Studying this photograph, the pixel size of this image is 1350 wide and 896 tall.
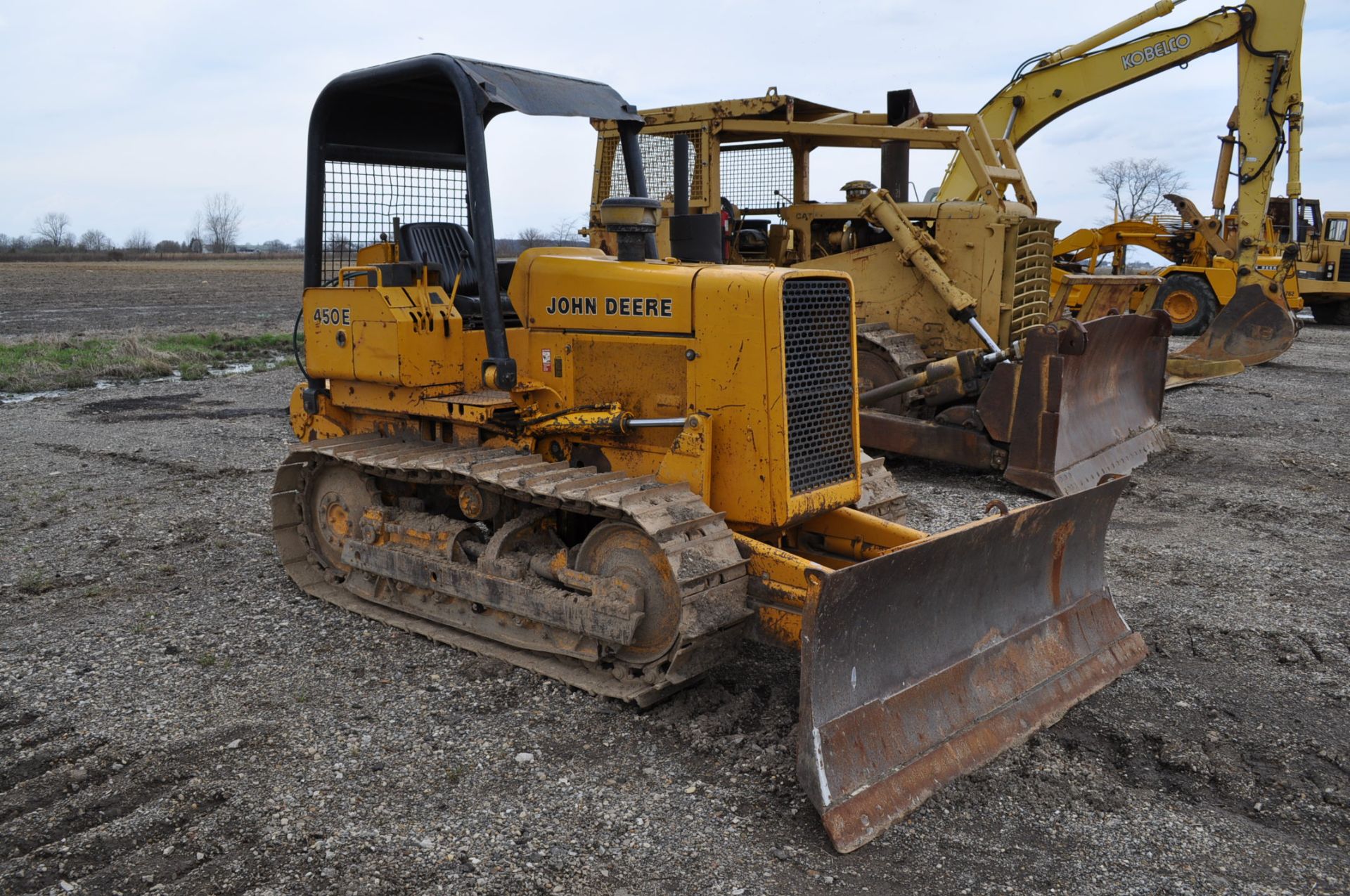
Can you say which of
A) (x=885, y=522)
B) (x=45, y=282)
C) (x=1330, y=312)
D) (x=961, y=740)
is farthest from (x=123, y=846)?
(x=45, y=282)

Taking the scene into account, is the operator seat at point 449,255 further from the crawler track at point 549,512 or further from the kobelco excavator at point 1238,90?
the kobelco excavator at point 1238,90

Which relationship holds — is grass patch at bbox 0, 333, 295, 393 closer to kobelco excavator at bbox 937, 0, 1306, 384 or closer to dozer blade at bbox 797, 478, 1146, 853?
kobelco excavator at bbox 937, 0, 1306, 384

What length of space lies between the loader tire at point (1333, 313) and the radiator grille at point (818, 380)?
85.0 ft

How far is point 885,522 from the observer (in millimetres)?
5418

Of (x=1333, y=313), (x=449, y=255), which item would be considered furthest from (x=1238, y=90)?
(x=1333, y=313)

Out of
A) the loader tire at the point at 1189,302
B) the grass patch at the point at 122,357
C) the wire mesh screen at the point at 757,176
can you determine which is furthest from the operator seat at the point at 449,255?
the loader tire at the point at 1189,302

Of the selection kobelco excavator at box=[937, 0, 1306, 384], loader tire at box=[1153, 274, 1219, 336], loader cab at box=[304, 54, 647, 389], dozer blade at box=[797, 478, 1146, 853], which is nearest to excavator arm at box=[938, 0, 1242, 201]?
kobelco excavator at box=[937, 0, 1306, 384]

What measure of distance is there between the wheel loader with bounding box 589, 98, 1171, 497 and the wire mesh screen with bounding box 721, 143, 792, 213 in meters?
0.02

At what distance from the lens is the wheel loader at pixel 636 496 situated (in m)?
4.33

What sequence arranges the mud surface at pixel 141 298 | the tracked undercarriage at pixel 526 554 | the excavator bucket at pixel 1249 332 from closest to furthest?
the tracked undercarriage at pixel 526 554 → the excavator bucket at pixel 1249 332 → the mud surface at pixel 141 298

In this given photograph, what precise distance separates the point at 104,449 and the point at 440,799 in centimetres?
855

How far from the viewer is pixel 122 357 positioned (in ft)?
58.4

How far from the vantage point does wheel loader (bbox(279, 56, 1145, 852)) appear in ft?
Result: 14.2

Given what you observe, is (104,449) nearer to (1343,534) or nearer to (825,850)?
(825,850)
